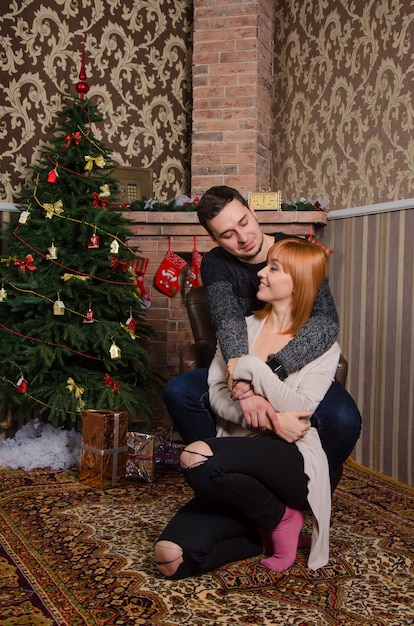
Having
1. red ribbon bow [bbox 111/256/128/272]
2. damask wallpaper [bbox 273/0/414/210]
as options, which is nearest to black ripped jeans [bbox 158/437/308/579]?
red ribbon bow [bbox 111/256/128/272]

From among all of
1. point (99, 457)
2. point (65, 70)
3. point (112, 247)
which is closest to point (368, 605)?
point (99, 457)

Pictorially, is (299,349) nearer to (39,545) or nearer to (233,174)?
(39,545)

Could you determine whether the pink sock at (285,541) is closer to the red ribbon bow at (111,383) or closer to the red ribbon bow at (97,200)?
the red ribbon bow at (111,383)

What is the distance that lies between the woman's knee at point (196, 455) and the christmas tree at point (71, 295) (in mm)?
1379

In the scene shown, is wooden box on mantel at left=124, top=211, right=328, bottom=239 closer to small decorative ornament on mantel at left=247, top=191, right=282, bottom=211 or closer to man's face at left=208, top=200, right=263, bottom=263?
small decorative ornament on mantel at left=247, top=191, right=282, bottom=211

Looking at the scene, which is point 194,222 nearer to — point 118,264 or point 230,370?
point 118,264

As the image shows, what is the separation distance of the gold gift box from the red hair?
4.05 feet

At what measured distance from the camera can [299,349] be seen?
90.2 inches

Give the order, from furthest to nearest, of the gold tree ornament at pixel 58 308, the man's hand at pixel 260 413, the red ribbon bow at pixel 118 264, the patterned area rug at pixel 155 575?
1. the red ribbon bow at pixel 118 264
2. the gold tree ornament at pixel 58 308
3. the man's hand at pixel 260 413
4. the patterned area rug at pixel 155 575

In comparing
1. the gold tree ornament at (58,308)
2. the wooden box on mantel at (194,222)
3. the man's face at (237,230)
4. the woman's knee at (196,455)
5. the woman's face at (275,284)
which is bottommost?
the woman's knee at (196,455)

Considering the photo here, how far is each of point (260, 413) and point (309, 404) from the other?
184mm

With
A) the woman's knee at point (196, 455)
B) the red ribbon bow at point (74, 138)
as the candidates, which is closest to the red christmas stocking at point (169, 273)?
the red ribbon bow at point (74, 138)

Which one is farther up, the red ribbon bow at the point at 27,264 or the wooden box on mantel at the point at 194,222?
the wooden box on mantel at the point at 194,222

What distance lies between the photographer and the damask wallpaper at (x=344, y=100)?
3.63 metres
